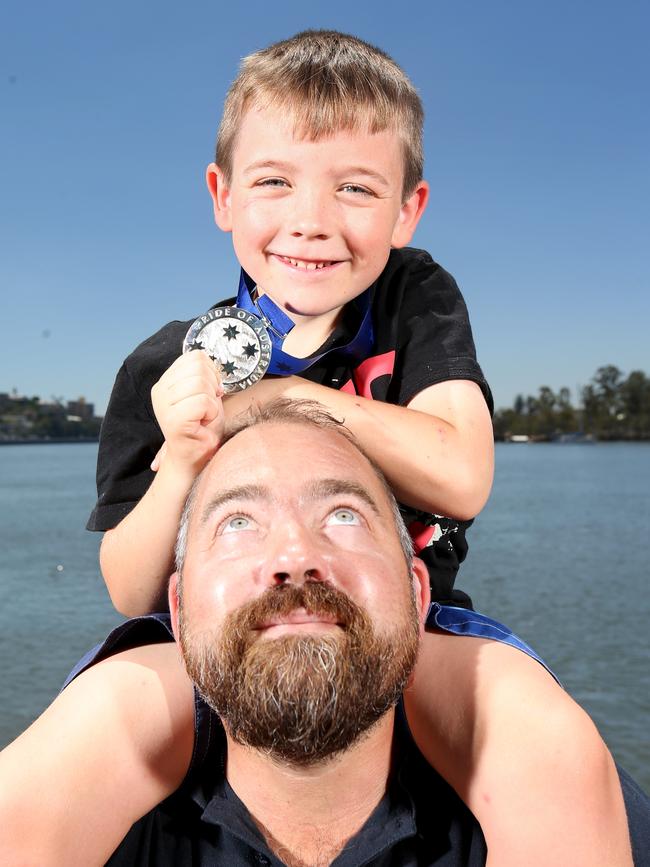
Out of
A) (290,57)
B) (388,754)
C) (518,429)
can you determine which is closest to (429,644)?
(388,754)

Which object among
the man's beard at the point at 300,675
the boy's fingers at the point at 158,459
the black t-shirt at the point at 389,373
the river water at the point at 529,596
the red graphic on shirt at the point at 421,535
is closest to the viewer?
the man's beard at the point at 300,675

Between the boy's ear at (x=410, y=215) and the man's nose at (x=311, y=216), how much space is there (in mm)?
384

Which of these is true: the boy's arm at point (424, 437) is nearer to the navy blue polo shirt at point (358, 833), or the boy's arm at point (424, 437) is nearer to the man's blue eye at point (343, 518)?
the man's blue eye at point (343, 518)

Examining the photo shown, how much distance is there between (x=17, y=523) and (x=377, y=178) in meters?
45.9

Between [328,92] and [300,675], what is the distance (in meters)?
1.78

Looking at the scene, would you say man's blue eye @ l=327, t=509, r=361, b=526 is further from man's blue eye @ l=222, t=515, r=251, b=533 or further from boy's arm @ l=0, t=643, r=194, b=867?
boy's arm @ l=0, t=643, r=194, b=867

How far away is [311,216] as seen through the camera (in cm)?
293

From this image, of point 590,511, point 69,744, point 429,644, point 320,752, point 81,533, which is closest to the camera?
point 320,752

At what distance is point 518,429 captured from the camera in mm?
165250

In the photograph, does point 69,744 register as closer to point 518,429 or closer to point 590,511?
point 590,511

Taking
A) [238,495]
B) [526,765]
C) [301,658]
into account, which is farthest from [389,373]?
[526,765]

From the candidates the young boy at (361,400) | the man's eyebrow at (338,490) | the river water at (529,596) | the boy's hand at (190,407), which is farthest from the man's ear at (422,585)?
the river water at (529,596)

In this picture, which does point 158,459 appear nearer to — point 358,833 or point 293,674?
point 293,674

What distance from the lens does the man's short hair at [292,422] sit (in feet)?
9.70
